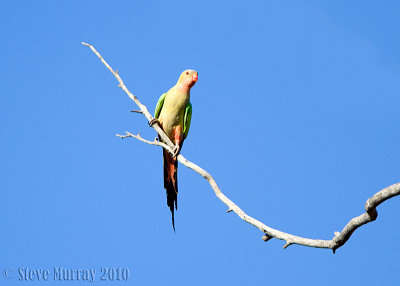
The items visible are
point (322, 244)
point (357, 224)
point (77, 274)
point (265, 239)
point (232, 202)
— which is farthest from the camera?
point (77, 274)

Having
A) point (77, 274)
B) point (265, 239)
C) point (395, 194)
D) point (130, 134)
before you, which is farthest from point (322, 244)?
point (77, 274)

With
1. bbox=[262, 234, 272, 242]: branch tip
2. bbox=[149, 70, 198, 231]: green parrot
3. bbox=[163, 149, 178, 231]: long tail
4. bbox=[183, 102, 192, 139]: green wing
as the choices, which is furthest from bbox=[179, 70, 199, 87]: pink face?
bbox=[262, 234, 272, 242]: branch tip

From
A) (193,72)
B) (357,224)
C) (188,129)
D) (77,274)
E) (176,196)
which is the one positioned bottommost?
(357,224)

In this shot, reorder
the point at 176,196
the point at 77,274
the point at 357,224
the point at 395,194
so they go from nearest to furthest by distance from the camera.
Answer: the point at 395,194 < the point at 357,224 < the point at 77,274 < the point at 176,196

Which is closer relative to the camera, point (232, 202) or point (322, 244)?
point (322, 244)

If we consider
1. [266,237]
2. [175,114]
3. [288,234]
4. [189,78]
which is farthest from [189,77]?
[288,234]

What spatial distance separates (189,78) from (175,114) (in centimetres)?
66

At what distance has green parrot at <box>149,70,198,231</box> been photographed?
25.8 ft

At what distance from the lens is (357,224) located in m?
4.05

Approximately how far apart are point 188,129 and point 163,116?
0.50m

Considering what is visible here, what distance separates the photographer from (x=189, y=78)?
26.2 ft

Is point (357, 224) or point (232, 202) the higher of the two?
point (232, 202)

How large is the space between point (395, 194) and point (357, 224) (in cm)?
54

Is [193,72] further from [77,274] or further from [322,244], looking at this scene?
[322,244]
